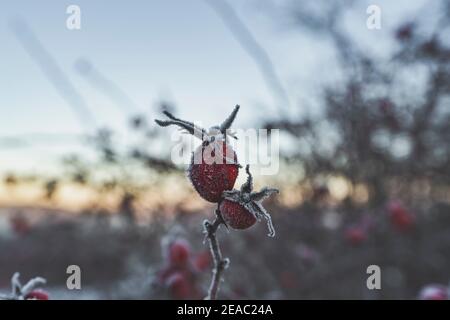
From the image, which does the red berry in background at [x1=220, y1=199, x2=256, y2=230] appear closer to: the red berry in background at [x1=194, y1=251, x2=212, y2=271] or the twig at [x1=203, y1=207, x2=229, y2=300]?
the twig at [x1=203, y1=207, x2=229, y2=300]

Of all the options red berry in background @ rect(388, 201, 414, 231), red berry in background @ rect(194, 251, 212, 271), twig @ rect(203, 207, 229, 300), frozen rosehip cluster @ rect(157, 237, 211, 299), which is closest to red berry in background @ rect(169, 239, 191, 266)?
frozen rosehip cluster @ rect(157, 237, 211, 299)

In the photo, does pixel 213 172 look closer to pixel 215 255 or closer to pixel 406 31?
pixel 215 255

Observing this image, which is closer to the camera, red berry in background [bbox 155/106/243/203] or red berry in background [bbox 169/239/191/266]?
red berry in background [bbox 155/106/243/203]

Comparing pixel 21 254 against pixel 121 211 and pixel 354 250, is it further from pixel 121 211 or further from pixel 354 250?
pixel 354 250

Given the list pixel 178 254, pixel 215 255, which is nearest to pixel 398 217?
pixel 178 254

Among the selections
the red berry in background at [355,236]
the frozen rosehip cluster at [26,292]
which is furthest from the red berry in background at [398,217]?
the frozen rosehip cluster at [26,292]

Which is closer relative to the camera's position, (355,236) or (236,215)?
(236,215)
